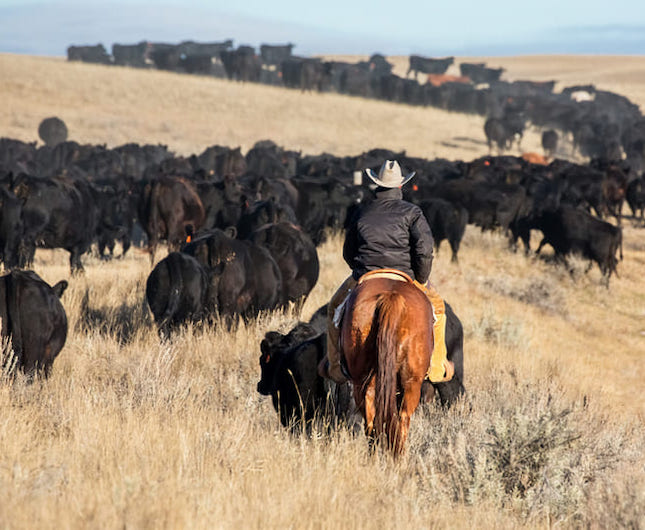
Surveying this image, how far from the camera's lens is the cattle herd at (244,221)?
6809 mm

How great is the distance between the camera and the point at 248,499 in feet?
13.7

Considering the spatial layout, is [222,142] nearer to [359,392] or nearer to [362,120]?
[362,120]

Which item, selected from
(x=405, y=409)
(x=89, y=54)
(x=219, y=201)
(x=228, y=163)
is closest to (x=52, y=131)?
(x=228, y=163)

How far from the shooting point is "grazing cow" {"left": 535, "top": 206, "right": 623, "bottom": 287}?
17016 mm

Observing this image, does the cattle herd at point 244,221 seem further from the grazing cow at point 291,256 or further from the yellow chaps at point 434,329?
the yellow chaps at point 434,329

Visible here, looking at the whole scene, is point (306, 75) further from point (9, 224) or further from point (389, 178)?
point (389, 178)

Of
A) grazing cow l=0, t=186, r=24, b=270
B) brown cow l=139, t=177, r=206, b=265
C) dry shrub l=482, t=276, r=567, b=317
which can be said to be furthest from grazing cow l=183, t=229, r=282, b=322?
dry shrub l=482, t=276, r=567, b=317

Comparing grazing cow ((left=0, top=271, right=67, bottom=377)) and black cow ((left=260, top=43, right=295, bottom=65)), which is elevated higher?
black cow ((left=260, top=43, right=295, bottom=65))

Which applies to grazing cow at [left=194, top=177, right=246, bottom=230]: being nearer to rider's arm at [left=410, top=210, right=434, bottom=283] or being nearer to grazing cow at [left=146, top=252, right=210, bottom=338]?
grazing cow at [left=146, top=252, right=210, bottom=338]

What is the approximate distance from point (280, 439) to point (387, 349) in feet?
3.15

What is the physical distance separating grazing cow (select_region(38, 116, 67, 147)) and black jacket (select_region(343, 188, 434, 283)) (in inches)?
1505

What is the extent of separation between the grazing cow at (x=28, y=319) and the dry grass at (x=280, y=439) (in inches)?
10.3

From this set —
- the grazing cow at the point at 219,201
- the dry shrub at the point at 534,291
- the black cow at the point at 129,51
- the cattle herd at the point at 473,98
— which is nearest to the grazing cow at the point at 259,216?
the grazing cow at the point at 219,201

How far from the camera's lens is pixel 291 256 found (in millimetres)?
10820
